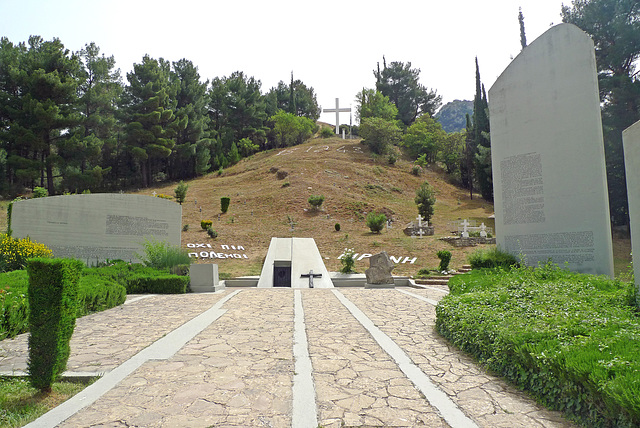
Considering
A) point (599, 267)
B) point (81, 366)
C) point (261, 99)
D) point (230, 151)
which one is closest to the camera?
point (81, 366)

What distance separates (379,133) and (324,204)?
1999cm

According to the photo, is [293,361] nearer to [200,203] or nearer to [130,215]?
[130,215]

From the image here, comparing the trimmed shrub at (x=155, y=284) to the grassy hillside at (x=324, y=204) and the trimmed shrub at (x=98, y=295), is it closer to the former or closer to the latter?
the trimmed shrub at (x=98, y=295)

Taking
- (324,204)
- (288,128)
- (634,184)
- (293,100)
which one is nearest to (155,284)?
(634,184)

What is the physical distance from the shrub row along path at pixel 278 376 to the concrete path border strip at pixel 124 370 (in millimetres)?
11

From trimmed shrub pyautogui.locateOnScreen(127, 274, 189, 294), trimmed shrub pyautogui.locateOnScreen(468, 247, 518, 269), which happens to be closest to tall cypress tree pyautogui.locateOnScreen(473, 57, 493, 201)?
trimmed shrub pyautogui.locateOnScreen(468, 247, 518, 269)

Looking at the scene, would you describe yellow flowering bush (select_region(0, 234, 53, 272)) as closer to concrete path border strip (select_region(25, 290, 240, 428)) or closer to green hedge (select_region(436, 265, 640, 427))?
concrete path border strip (select_region(25, 290, 240, 428))

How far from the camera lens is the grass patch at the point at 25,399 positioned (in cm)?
288

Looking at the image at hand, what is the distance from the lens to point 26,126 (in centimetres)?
3111

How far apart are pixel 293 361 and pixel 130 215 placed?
12.3m

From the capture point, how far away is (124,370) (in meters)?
3.92

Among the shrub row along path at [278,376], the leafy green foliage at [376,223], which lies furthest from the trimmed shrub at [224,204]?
the shrub row along path at [278,376]

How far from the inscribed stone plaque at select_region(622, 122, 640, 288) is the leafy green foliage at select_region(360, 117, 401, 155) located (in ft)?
147

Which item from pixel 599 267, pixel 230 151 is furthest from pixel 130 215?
pixel 230 151
